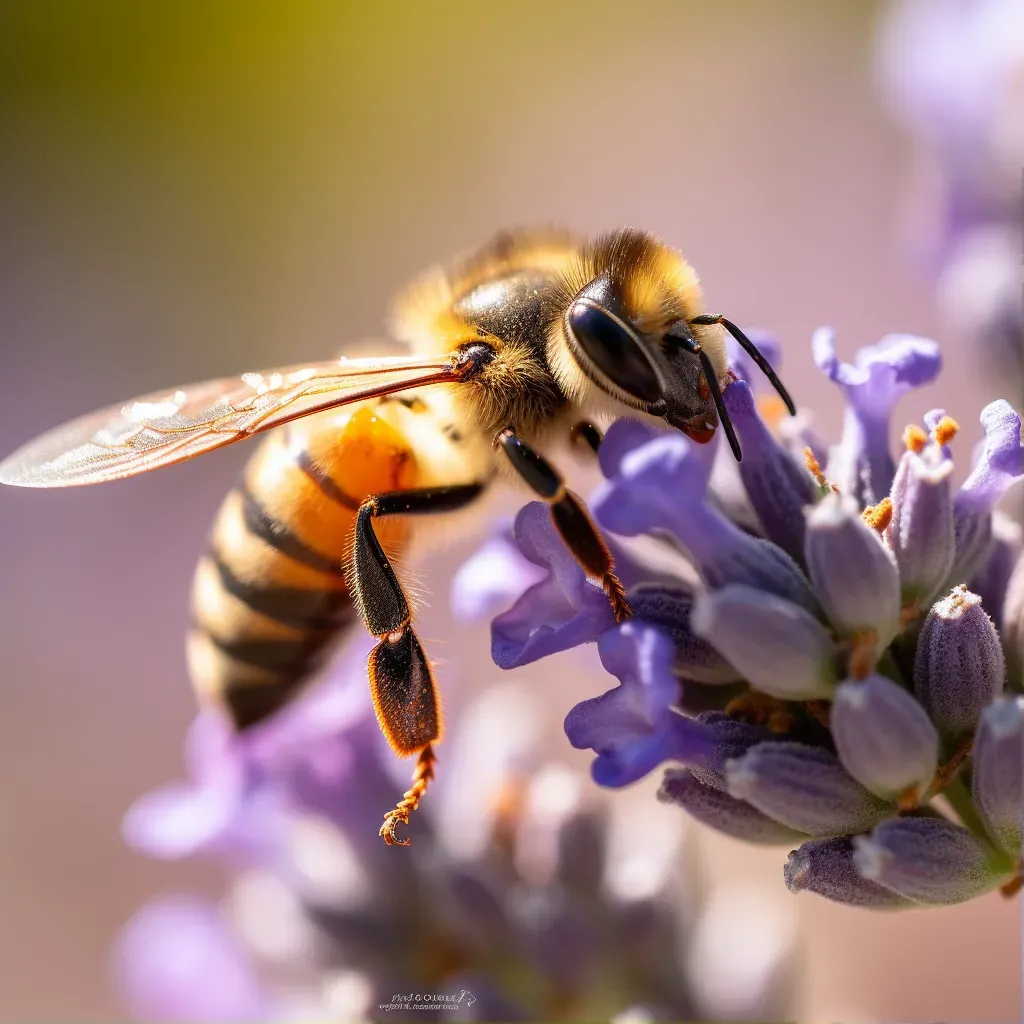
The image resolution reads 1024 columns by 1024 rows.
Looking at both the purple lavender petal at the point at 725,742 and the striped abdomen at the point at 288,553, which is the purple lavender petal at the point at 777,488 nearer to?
the purple lavender petal at the point at 725,742

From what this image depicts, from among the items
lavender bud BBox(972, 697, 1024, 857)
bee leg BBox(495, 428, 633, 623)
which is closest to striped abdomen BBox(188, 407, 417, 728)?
bee leg BBox(495, 428, 633, 623)

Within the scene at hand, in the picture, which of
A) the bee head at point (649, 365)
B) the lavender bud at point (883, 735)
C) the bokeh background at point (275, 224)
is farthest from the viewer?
the bokeh background at point (275, 224)

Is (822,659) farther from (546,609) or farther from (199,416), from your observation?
(199,416)

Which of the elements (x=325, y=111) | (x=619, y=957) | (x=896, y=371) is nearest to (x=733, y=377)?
(x=896, y=371)

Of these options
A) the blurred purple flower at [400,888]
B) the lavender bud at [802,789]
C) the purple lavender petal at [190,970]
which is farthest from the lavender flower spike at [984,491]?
the purple lavender petal at [190,970]

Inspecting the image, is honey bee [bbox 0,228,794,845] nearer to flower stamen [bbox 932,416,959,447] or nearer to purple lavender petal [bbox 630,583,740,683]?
purple lavender petal [bbox 630,583,740,683]

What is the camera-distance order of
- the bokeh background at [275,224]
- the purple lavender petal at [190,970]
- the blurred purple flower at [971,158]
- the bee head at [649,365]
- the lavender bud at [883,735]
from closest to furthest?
the lavender bud at [883,735] < the bee head at [649,365] < the blurred purple flower at [971,158] < the purple lavender petal at [190,970] < the bokeh background at [275,224]
